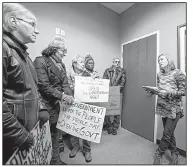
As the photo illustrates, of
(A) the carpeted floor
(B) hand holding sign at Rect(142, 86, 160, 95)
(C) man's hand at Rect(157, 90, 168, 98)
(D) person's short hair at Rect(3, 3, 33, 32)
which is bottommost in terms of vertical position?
(A) the carpeted floor

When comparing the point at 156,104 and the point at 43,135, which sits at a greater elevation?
the point at 156,104

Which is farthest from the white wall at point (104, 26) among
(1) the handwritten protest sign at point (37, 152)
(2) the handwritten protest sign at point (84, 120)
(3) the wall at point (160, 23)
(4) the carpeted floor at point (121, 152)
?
(1) the handwritten protest sign at point (37, 152)

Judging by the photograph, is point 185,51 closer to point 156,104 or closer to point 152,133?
point 156,104

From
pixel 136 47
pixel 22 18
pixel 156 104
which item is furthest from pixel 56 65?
pixel 156 104

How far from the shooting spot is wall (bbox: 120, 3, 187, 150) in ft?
2.18

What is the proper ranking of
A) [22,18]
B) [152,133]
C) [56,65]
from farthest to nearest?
1. [152,133]
2. [56,65]
3. [22,18]

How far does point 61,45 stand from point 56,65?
11cm

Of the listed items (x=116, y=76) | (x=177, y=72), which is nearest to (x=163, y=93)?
(x=177, y=72)

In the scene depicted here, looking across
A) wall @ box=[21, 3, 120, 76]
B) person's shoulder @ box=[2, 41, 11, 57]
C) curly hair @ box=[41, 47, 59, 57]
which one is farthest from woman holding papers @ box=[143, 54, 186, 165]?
person's shoulder @ box=[2, 41, 11, 57]

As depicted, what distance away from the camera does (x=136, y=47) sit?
739 millimetres

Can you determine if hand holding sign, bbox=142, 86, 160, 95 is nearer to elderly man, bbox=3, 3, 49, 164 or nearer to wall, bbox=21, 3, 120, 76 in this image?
wall, bbox=21, 3, 120, 76

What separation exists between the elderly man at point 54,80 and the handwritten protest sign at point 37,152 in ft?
0.28

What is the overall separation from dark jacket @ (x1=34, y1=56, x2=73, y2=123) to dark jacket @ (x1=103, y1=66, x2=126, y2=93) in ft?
0.81

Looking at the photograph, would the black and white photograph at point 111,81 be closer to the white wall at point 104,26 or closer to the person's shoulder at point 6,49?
the white wall at point 104,26
